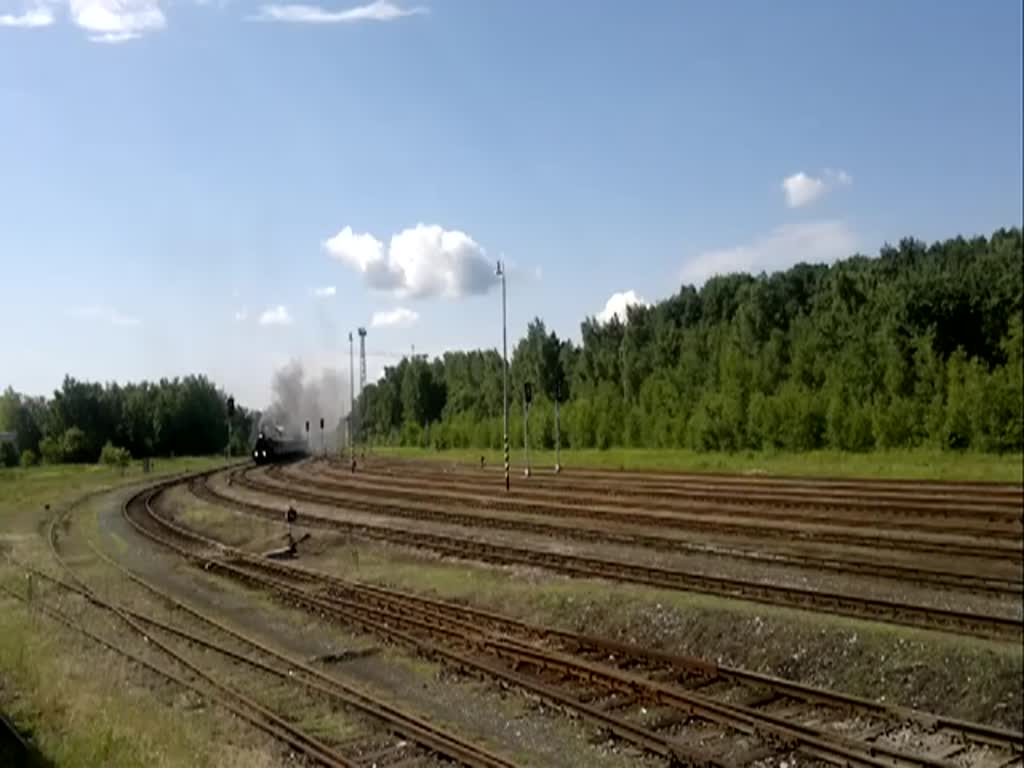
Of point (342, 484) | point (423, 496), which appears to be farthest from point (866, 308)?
point (342, 484)

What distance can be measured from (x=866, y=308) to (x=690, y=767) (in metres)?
42.8

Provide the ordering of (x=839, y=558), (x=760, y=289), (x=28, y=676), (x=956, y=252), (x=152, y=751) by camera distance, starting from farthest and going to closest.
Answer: (x=760, y=289)
(x=956, y=252)
(x=839, y=558)
(x=28, y=676)
(x=152, y=751)

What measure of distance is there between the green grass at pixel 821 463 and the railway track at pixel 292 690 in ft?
82.8

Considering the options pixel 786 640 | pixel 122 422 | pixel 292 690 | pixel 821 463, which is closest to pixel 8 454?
pixel 122 422

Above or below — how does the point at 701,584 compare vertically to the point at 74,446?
Answer: below

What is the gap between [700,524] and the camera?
28344 millimetres

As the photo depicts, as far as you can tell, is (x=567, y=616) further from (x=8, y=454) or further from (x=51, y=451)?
(x=51, y=451)

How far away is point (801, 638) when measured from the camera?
15.6 meters

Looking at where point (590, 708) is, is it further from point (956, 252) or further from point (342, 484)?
point (956, 252)

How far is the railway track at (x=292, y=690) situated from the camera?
12406 millimetres

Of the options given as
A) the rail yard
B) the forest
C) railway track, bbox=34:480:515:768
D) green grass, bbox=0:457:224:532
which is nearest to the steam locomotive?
green grass, bbox=0:457:224:532

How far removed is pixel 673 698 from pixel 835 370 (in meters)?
38.1

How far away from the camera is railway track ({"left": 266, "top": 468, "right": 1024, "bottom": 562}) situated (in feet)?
74.6

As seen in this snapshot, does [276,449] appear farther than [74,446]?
No
